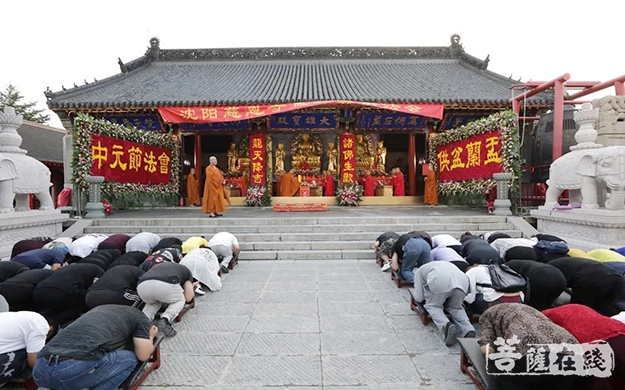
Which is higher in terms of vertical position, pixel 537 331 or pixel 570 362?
pixel 537 331

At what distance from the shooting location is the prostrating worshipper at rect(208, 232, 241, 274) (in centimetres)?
538

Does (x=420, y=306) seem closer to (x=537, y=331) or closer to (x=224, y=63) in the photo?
(x=537, y=331)

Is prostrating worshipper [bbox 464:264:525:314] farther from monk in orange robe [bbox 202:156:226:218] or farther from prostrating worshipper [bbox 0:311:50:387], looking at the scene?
monk in orange robe [bbox 202:156:226:218]

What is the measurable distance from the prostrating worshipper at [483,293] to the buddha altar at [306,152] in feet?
36.4

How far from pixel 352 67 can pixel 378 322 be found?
1436cm

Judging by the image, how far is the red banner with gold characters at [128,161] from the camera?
887 centimetres

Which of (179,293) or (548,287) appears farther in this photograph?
(179,293)

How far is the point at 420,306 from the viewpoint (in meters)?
3.53

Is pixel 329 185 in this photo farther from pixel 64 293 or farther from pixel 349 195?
pixel 64 293

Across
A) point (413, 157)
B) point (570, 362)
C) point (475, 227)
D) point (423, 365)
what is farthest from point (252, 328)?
point (413, 157)

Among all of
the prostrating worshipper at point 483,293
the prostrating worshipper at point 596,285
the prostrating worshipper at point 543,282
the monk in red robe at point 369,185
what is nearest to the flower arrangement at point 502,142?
the monk in red robe at point 369,185

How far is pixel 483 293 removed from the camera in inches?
119

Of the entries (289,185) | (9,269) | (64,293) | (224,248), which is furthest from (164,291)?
(289,185)

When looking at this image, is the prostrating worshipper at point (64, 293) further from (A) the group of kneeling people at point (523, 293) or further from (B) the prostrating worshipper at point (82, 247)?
(A) the group of kneeling people at point (523, 293)
